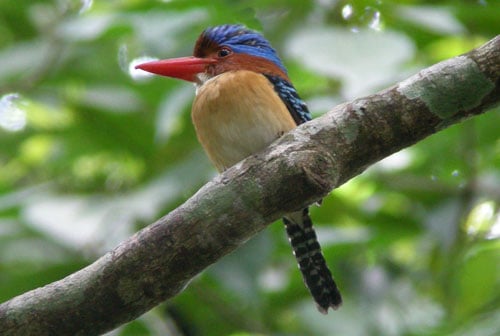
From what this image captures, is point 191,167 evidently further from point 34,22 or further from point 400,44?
point 34,22

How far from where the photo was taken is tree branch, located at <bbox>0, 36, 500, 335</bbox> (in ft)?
7.16

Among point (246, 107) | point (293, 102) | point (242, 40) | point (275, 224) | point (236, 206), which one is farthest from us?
point (242, 40)

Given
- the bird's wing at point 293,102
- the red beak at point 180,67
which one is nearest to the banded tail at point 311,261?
the bird's wing at point 293,102

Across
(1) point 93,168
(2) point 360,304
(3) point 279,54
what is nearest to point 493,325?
(2) point 360,304

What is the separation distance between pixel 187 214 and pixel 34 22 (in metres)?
2.34

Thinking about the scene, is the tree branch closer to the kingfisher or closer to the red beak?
the kingfisher

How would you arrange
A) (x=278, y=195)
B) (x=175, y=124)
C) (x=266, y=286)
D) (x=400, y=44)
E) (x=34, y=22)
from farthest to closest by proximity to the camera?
(x=34, y=22) < (x=175, y=124) < (x=266, y=286) < (x=400, y=44) < (x=278, y=195)

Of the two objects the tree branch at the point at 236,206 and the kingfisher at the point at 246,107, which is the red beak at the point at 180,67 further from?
the tree branch at the point at 236,206

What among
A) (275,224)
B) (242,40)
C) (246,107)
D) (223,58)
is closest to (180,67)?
(223,58)

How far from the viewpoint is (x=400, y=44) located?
3.07 metres

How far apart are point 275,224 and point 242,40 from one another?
0.84 meters

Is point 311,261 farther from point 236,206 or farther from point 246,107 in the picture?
point 236,206

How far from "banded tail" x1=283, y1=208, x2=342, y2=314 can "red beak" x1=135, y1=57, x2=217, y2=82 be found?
0.72m

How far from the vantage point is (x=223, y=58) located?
12.2 feet
